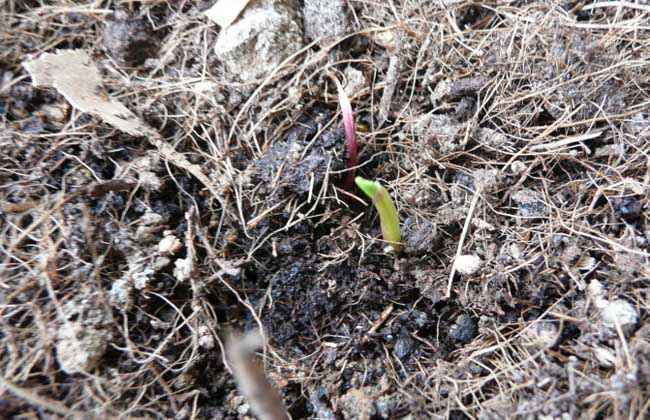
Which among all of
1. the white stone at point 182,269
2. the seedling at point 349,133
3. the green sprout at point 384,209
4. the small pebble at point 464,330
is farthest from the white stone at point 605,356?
the white stone at point 182,269

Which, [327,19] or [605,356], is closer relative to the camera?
[605,356]

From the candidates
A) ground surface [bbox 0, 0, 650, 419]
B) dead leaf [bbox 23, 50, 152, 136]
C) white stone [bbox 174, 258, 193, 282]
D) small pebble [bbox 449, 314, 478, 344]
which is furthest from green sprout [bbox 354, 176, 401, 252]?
dead leaf [bbox 23, 50, 152, 136]

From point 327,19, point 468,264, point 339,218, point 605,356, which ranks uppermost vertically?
point 327,19

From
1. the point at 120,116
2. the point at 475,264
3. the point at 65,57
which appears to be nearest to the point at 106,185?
the point at 120,116

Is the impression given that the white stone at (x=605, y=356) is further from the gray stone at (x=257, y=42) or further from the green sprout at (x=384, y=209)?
the gray stone at (x=257, y=42)

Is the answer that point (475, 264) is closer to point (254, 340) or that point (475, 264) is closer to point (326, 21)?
point (254, 340)

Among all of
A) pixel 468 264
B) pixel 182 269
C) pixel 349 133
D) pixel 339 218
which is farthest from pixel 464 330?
pixel 182 269

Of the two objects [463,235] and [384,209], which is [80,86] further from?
[463,235]
